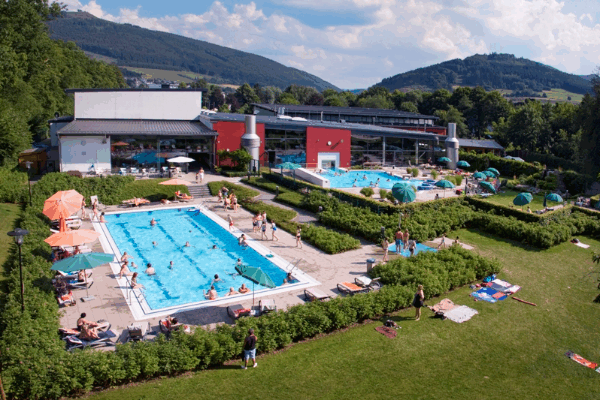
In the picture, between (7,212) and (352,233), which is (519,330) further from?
(7,212)

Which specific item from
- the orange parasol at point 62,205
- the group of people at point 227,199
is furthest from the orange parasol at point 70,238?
Result: the group of people at point 227,199

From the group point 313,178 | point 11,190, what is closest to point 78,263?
point 11,190

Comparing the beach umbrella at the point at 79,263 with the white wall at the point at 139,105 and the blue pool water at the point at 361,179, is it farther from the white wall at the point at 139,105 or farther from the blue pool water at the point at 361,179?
the white wall at the point at 139,105

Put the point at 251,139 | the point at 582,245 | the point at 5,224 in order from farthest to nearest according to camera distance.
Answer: the point at 251,139 → the point at 582,245 → the point at 5,224

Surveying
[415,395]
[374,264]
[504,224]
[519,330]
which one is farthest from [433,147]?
[415,395]

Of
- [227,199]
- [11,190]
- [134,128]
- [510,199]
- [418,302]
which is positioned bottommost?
[418,302]

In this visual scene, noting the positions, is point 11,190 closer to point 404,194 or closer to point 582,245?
point 404,194

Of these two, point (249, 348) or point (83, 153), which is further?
point (83, 153)
